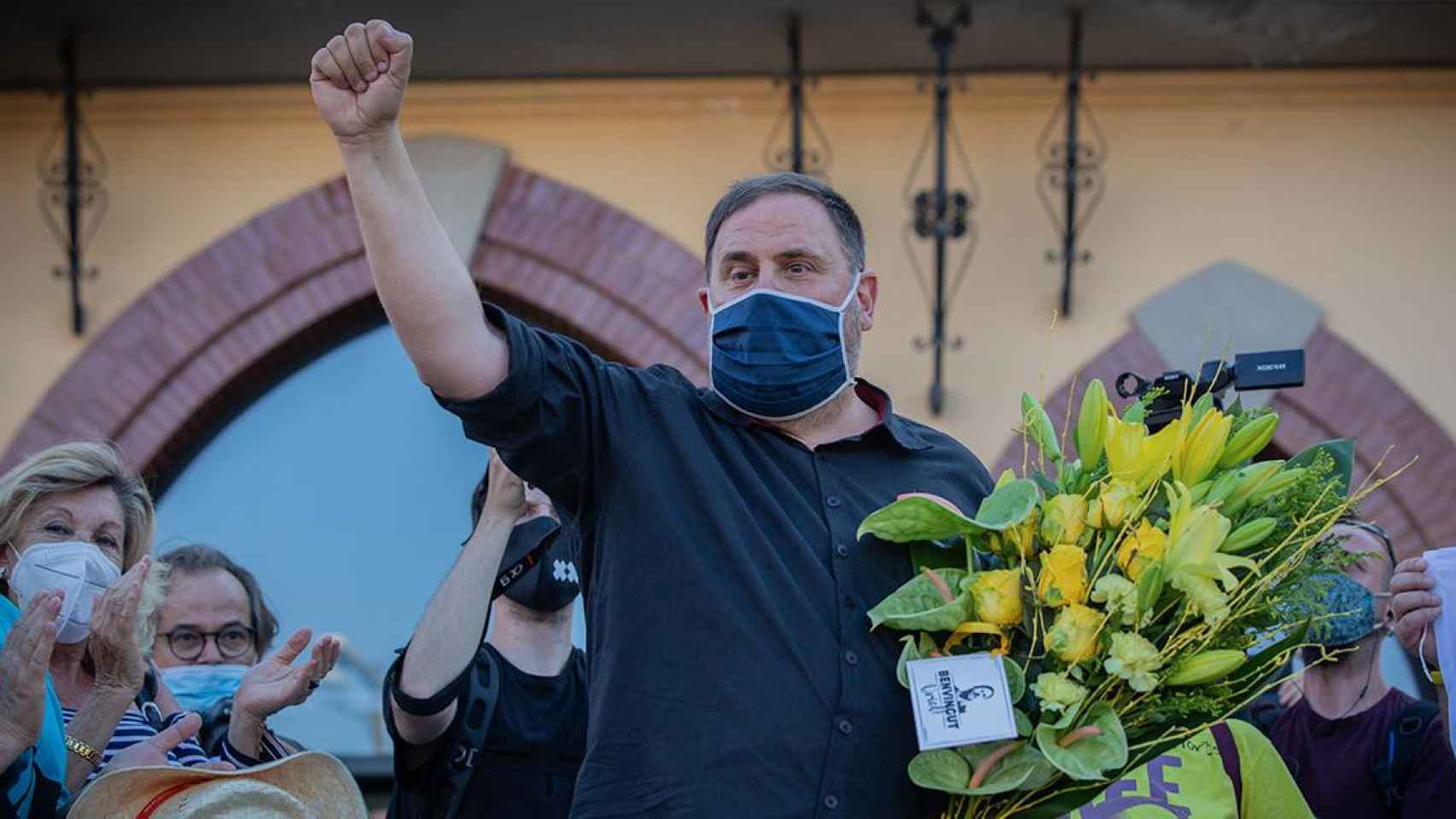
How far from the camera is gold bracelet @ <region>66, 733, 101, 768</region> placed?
3754mm

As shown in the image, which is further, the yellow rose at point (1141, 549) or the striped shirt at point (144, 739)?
the striped shirt at point (144, 739)

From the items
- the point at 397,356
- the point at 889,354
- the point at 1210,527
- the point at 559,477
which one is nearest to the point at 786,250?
the point at 559,477

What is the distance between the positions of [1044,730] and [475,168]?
5.43 m

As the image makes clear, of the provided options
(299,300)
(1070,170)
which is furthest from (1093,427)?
(299,300)

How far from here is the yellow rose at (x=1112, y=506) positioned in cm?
295

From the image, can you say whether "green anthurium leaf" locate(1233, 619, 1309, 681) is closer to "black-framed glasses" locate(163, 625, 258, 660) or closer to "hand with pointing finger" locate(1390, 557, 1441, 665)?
"hand with pointing finger" locate(1390, 557, 1441, 665)

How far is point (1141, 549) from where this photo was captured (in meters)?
2.91

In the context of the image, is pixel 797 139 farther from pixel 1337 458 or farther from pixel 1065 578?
pixel 1065 578

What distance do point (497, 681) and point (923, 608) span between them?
→ 1555 millimetres

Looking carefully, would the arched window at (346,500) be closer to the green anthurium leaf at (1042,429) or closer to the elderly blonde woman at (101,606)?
the elderly blonde woman at (101,606)

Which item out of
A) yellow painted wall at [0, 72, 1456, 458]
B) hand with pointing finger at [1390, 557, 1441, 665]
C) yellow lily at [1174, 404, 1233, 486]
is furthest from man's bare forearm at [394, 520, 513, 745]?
yellow painted wall at [0, 72, 1456, 458]

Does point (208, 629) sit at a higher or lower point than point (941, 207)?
lower

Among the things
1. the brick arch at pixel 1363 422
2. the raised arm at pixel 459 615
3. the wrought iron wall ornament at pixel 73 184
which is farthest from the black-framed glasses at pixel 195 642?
the brick arch at pixel 1363 422

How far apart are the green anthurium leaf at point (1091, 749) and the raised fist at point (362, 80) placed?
50.2 inches
